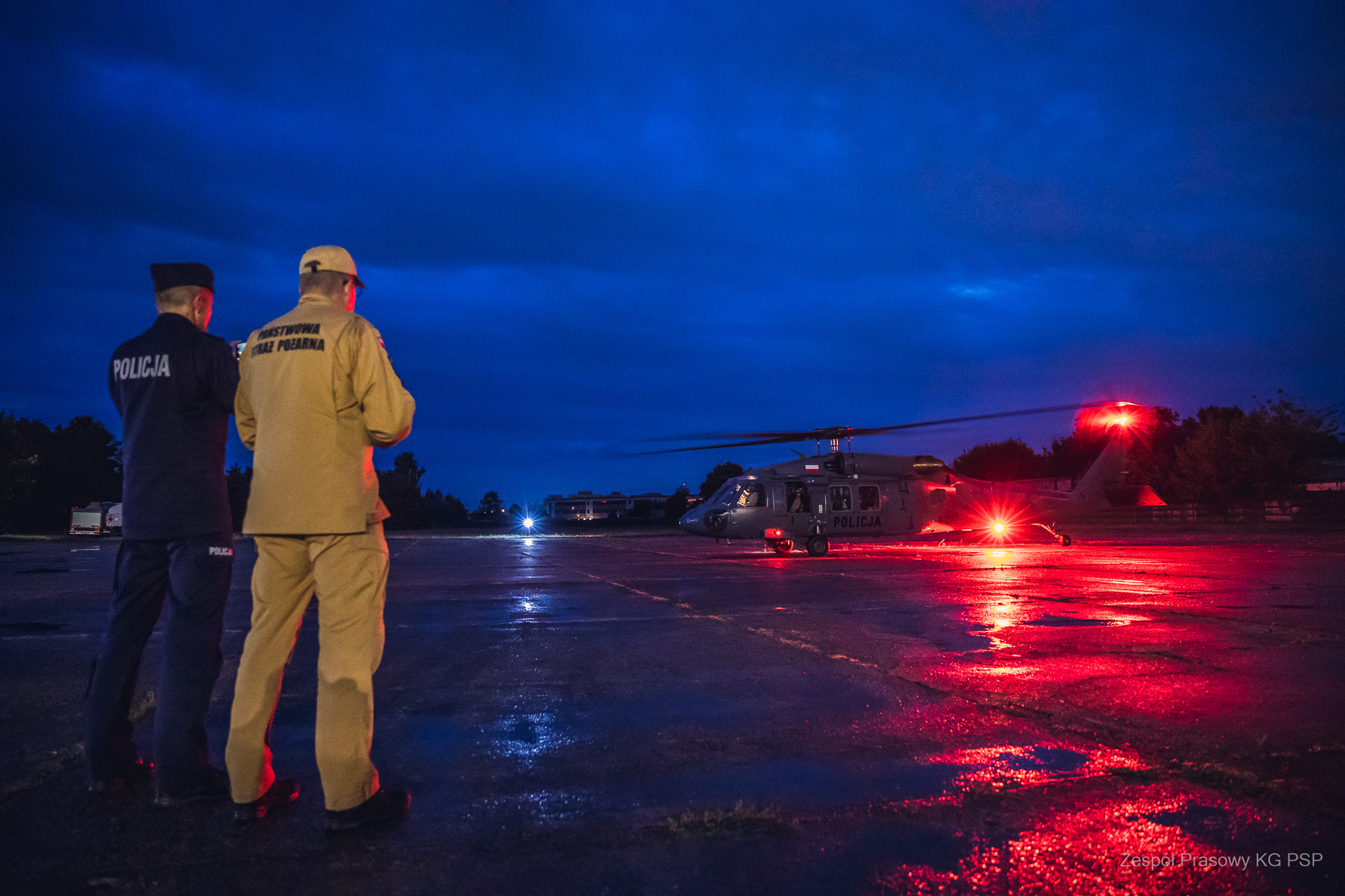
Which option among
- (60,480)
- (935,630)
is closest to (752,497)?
(935,630)

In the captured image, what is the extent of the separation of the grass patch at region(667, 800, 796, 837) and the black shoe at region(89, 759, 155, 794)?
2.17 m

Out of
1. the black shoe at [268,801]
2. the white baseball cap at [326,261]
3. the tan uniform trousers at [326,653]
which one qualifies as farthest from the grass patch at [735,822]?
the white baseball cap at [326,261]

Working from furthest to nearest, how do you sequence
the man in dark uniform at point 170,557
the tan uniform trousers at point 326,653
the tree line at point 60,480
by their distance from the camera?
the tree line at point 60,480, the man in dark uniform at point 170,557, the tan uniform trousers at point 326,653

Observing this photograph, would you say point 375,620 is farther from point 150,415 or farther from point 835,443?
point 835,443

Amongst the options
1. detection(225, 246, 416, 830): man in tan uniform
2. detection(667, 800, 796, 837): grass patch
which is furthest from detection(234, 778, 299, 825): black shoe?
detection(667, 800, 796, 837): grass patch

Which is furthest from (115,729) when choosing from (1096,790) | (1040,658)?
(1040,658)

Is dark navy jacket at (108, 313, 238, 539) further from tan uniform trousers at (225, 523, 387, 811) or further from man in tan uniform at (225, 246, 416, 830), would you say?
tan uniform trousers at (225, 523, 387, 811)

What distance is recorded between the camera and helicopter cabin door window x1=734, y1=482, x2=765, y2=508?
18859 mm

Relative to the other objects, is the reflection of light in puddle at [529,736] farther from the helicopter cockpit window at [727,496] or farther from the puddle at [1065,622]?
A: the helicopter cockpit window at [727,496]

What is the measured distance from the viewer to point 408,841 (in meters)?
2.40

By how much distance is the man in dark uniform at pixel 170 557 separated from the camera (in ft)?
9.36

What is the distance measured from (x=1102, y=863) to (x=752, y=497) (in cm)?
1670

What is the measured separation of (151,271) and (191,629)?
156cm

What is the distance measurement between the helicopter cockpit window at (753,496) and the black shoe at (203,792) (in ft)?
53.6
